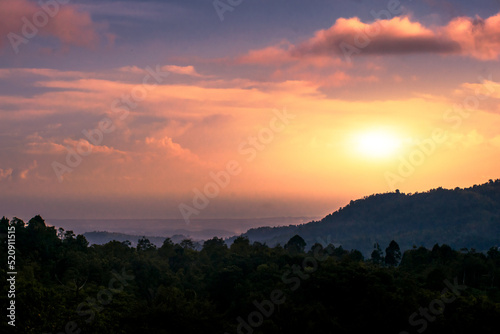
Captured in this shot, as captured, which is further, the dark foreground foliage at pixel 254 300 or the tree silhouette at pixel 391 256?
the tree silhouette at pixel 391 256

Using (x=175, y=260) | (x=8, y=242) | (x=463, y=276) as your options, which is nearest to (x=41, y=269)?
(x=8, y=242)

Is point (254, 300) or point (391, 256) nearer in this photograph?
point (254, 300)

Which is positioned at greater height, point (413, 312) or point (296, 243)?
point (296, 243)

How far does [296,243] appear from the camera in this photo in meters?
96.2

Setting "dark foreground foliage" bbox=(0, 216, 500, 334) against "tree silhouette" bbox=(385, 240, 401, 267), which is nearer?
"dark foreground foliage" bbox=(0, 216, 500, 334)

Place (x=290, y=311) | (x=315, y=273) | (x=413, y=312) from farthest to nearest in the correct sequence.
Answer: (x=315, y=273), (x=290, y=311), (x=413, y=312)

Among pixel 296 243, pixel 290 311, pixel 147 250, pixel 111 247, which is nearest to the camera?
pixel 290 311

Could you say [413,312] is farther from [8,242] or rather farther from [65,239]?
[65,239]

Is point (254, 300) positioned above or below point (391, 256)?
below

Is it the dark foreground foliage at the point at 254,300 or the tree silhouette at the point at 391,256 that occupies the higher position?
the tree silhouette at the point at 391,256

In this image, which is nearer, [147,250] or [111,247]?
[111,247]

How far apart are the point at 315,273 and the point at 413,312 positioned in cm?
1014

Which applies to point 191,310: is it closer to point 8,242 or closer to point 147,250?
point 8,242

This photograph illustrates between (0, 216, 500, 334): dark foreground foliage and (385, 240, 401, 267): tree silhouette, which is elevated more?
(385, 240, 401, 267): tree silhouette
